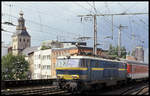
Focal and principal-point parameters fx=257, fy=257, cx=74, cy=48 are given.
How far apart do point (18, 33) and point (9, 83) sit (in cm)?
13842

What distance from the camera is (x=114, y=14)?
24594 mm

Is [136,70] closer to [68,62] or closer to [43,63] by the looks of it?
[68,62]

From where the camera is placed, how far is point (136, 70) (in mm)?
32094

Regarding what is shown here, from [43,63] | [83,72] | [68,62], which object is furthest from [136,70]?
[43,63]

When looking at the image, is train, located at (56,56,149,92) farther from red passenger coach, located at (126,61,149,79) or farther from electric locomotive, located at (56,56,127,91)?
red passenger coach, located at (126,61,149,79)

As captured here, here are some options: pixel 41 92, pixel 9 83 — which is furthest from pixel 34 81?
pixel 41 92

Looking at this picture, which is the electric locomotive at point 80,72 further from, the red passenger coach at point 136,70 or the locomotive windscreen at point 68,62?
the red passenger coach at point 136,70

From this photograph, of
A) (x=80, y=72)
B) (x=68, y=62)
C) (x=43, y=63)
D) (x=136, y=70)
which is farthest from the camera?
(x=43, y=63)

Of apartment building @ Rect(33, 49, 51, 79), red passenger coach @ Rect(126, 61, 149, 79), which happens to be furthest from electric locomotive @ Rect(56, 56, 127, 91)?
apartment building @ Rect(33, 49, 51, 79)

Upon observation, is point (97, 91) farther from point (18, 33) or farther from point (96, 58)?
point (18, 33)

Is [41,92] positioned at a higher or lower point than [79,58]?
lower

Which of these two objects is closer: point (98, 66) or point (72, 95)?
point (72, 95)

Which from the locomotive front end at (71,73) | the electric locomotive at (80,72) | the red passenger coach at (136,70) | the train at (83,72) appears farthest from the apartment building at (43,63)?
the locomotive front end at (71,73)

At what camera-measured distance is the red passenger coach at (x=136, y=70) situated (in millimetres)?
29316
